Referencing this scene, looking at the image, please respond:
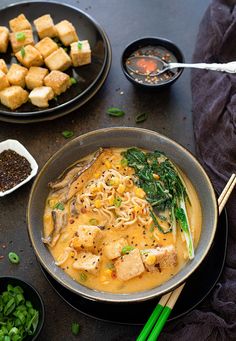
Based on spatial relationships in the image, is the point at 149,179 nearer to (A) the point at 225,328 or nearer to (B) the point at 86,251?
(B) the point at 86,251

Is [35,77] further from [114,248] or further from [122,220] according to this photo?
[114,248]

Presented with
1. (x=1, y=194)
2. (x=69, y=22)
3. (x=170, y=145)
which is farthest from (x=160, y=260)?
(x=69, y=22)

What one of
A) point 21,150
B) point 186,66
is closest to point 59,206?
point 21,150

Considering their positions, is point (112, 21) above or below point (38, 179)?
above

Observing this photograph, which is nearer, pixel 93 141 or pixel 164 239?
pixel 164 239

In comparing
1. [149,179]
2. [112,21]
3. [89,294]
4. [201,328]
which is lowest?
[201,328]

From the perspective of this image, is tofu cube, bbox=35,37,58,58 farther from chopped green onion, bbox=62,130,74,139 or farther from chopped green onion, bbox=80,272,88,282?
chopped green onion, bbox=80,272,88,282
